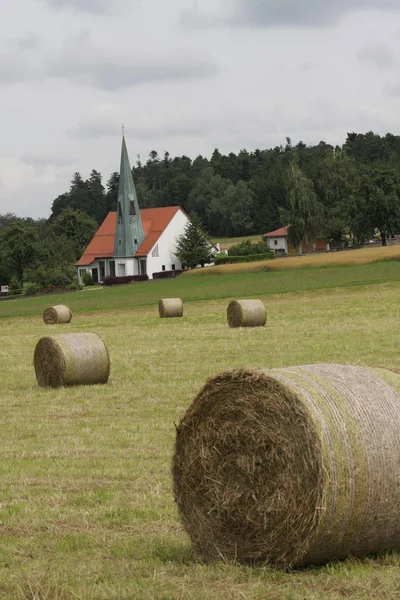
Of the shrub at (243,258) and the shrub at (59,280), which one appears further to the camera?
the shrub at (59,280)

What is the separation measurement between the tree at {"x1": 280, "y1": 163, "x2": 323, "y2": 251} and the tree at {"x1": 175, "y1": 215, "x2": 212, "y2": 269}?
12989 millimetres

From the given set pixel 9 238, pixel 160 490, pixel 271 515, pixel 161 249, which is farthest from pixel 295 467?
pixel 9 238

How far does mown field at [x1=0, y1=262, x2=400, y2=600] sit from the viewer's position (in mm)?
7285

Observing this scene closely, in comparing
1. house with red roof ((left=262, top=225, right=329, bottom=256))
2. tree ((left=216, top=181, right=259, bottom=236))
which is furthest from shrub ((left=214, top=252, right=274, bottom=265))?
tree ((left=216, top=181, right=259, bottom=236))

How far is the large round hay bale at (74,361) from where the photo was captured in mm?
20094

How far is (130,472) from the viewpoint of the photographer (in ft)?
37.4

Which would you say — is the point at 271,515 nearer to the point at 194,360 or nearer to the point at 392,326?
the point at 194,360

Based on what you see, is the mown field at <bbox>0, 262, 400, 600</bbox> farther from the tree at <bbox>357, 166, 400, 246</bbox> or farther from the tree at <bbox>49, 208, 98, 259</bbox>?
the tree at <bbox>49, 208, 98, 259</bbox>

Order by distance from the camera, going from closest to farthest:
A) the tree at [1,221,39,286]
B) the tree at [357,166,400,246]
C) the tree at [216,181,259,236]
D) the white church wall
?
the tree at [357,166,400,246]
the white church wall
the tree at [1,221,39,286]
the tree at [216,181,259,236]

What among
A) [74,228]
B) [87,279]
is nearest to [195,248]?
[87,279]

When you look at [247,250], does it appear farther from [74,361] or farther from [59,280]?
[74,361]

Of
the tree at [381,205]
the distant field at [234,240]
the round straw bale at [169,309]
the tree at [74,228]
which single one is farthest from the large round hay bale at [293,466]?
the tree at [74,228]

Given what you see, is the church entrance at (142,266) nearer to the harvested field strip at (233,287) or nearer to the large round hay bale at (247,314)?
the harvested field strip at (233,287)

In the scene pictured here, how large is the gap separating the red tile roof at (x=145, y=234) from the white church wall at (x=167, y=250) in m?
0.66
